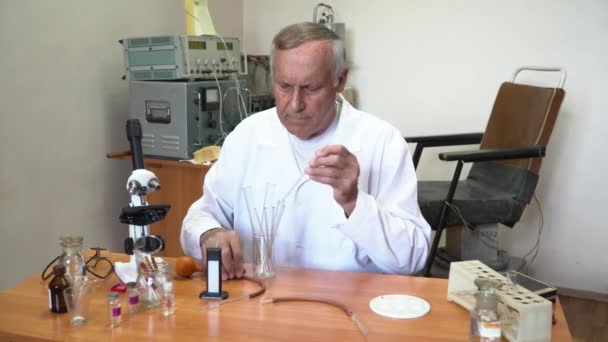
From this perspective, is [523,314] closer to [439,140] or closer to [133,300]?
[133,300]

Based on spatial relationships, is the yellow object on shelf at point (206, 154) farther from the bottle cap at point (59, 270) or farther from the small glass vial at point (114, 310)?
the small glass vial at point (114, 310)

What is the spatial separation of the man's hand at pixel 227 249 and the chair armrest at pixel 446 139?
162 centimetres

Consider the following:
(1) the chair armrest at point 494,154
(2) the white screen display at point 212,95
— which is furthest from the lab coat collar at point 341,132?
(2) the white screen display at point 212,95

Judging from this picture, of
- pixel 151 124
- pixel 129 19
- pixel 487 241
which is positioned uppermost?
pixel 129 19

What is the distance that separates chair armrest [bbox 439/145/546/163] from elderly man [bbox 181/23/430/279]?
2.64 feet

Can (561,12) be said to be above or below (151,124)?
above

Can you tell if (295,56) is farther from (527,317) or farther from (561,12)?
(561,12)

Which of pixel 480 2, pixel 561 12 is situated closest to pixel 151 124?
pixel 480 2

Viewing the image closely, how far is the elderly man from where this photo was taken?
1.38 meters

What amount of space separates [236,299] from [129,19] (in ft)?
6.31

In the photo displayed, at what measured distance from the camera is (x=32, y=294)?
1227 mm

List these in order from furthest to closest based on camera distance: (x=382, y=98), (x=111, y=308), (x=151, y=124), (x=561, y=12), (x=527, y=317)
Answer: (x=382, y=98) < (x=561, y=12) < (x=151, y=124) < (x=111, y=308) < (x=527, y=317)

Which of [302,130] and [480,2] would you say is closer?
[302,130]

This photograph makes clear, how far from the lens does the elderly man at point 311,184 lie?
1.38 m
